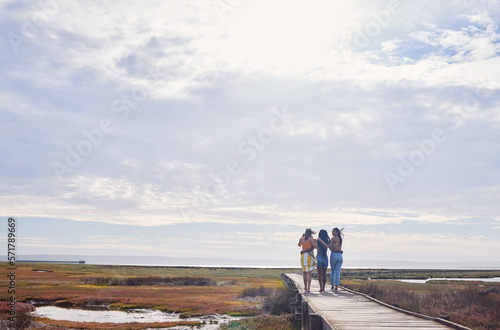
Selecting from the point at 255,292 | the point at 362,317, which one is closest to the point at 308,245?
the point at 362,317

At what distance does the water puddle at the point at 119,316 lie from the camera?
23672 millimetres

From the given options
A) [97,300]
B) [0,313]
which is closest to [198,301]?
[97,300]

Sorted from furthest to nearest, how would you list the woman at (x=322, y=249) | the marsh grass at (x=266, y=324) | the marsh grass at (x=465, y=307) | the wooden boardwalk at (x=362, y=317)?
1. the marsh grass at (x=266, y=324)
2. the woman at (x=322, y=249)
3. the marsh grass at (x=465, y=307)
4. the wooden boardwalk at (x=362, y=317)

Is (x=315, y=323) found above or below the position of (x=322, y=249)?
below

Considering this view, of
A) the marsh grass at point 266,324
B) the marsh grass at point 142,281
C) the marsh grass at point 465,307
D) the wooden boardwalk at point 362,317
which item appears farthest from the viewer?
the marsh grass at point 142,281

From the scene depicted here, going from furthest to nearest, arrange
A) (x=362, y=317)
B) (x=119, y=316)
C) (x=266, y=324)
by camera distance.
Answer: (x=119, y=316) → (x=266, y=324) → (x=362, y=317)

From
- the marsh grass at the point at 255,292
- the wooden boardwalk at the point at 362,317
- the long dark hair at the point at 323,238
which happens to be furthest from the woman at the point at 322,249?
the marsh grass at the point at 255,292

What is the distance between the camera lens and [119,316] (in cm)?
2544

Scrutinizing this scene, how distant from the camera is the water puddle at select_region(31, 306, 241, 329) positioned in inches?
932

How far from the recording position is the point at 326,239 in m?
17.4

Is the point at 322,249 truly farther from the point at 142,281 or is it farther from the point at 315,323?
the point at 142,281

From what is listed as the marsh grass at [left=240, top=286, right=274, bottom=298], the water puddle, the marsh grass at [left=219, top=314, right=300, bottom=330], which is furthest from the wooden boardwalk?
the marsh grass at [left=240, top=286, right=274, bottom=298]

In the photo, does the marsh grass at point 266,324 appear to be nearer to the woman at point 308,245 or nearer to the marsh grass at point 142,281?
the woman at point 308,245

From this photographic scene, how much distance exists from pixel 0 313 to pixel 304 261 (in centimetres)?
1793
